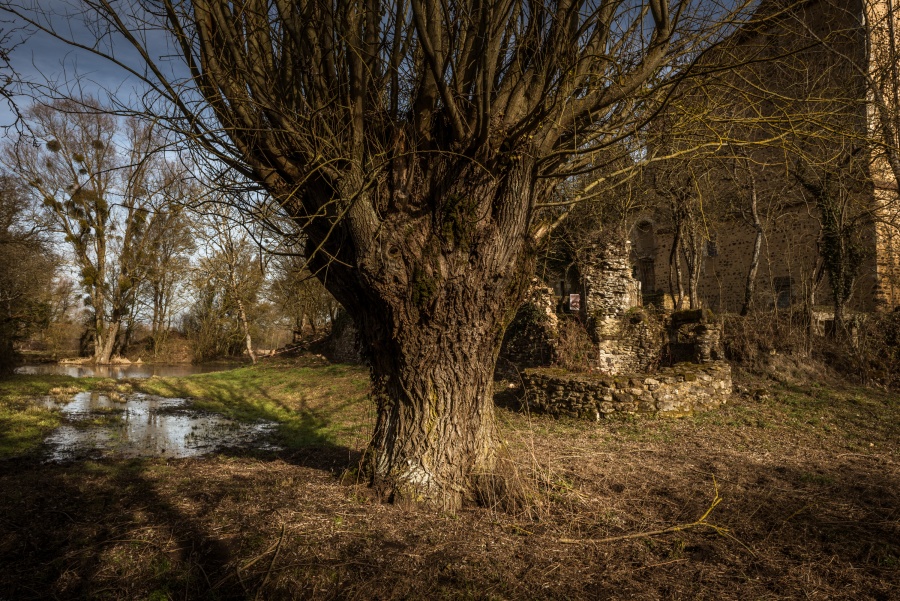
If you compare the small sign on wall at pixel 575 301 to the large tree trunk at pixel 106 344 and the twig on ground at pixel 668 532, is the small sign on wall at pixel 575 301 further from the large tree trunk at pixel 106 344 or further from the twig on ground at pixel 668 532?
the large tree trunk at pixel 106 344

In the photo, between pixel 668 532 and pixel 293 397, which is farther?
pixel 293 397

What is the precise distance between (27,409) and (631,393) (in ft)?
38.4

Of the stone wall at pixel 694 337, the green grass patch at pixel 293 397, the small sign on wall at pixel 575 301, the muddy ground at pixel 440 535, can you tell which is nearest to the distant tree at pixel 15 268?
the green grass patch at pixel 293 397

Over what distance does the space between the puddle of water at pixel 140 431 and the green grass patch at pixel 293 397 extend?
0.58 metres

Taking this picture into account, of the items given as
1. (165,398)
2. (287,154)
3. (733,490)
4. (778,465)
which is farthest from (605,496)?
(165,398)

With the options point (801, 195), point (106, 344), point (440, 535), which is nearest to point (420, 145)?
point (440, 535)

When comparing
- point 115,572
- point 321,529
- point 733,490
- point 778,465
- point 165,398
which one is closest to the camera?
point 115,572

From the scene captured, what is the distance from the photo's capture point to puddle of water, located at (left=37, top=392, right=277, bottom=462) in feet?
23.2

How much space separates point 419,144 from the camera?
3848 mm

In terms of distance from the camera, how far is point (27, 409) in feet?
32.2

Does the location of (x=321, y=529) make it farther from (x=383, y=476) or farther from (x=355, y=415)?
(x=355, y=415)

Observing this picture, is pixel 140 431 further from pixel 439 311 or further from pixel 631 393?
pixel 631 393

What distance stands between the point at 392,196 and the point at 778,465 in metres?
5.69

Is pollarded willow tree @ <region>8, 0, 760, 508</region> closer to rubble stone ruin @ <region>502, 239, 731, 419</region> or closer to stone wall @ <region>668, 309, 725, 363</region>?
rubble stone ruin @ <region>502, 239, 731, 419</region>
